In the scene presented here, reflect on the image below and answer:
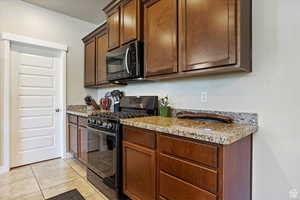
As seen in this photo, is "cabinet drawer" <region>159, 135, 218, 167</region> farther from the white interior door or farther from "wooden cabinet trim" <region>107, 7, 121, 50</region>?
the white interior door

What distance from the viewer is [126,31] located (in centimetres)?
231

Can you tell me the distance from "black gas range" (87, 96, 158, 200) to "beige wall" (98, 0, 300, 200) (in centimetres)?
118

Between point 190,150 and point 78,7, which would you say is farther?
point 78,7

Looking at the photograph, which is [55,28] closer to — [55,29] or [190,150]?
[55,29]

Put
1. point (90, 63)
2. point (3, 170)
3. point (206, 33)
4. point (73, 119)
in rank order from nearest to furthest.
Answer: point (206, 33)
point (3, 170)
point (73, 119)
point (90, 63)

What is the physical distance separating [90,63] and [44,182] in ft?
7.28

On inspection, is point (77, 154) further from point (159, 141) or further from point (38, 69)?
point (159, 141)

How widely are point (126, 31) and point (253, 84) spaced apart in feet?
5.44

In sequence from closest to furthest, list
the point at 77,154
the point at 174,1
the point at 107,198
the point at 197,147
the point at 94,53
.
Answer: the point at 197,147, the point at 174,1, the point at 107,198, the point at 77,154, the point at 94,53

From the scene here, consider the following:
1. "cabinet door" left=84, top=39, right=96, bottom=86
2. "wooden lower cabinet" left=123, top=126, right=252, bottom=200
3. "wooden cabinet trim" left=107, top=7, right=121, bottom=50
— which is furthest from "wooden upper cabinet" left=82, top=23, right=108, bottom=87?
"wooden lower cabinet" left=123, top=126, right=252, bottom=200

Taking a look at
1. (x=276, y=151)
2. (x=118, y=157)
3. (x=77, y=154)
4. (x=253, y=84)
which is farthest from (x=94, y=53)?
(x=276, y=151)

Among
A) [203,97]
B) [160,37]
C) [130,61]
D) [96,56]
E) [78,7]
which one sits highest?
[78,7]

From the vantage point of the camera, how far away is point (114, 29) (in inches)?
100

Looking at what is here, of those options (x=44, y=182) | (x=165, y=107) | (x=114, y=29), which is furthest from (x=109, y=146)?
(x=114, y=29)
